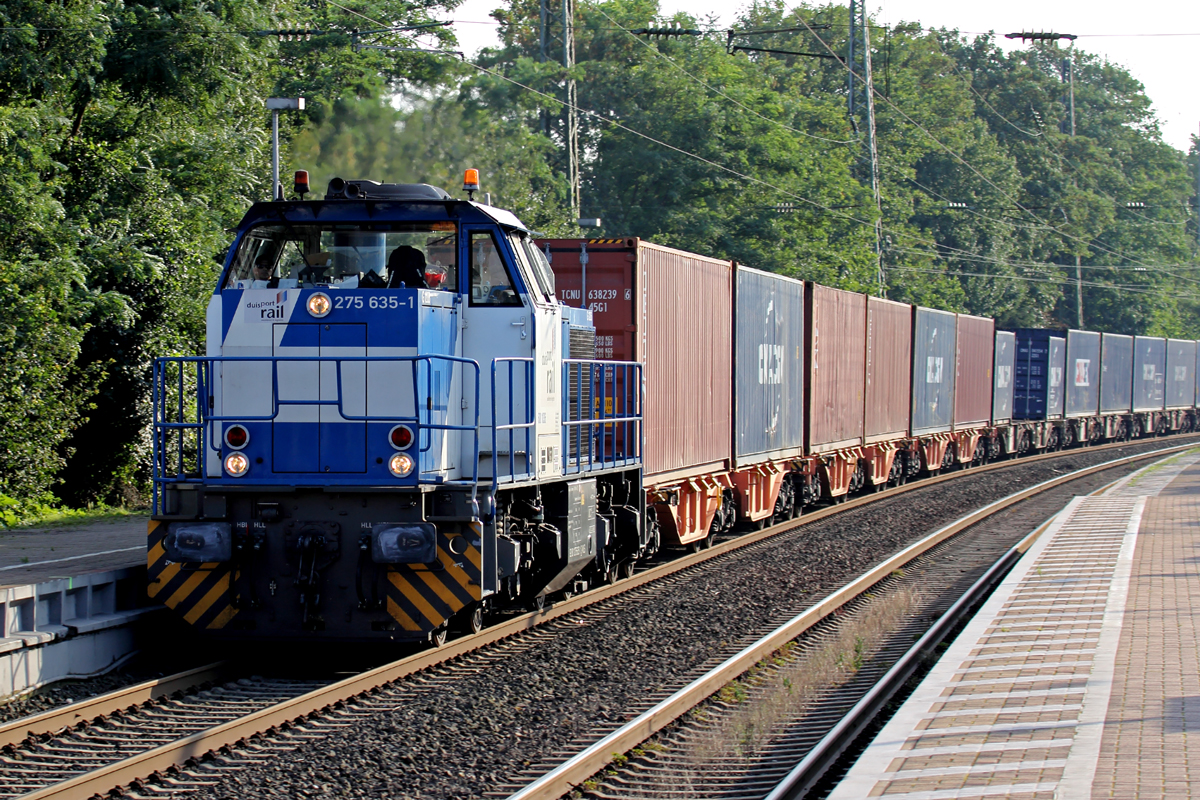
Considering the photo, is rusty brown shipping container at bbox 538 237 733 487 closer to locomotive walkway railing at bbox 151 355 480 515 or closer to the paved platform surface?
locomotive walkway railing at bbox 151 355 480 515

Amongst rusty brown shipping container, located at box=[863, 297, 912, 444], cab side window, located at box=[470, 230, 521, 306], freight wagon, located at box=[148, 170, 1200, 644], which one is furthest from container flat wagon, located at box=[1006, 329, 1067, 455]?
cab side window, located at box=[470, 230, 521, 306]

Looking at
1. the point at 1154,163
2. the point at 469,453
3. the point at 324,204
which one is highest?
the point at 1154,163

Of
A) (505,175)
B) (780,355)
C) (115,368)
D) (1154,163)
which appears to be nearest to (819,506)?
(780,355)

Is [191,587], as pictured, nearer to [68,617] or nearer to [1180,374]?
[68,617]

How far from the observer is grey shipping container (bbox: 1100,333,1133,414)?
43969 mm

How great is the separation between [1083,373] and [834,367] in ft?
76.9

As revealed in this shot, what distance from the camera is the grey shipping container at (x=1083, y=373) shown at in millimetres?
40156

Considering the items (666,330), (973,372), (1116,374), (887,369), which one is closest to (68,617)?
(666,330)

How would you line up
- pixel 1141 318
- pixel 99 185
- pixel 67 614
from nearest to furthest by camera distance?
pixel 67 614
pixel 99 185
pixel 1141 318

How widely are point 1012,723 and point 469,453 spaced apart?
4538mm

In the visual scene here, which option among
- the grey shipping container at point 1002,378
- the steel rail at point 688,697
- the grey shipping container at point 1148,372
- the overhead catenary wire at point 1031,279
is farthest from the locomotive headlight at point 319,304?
the overhead catenary wire at point 1031,279

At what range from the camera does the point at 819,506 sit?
2302cm

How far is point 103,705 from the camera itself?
761 cm

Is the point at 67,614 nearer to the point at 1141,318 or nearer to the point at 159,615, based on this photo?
the point at 159,615
